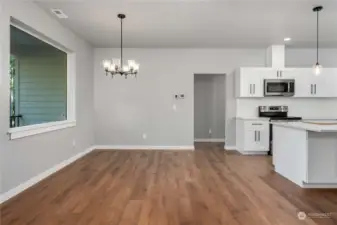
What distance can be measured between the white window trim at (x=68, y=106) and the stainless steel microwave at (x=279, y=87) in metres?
4.46

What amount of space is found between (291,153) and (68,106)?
4403mm

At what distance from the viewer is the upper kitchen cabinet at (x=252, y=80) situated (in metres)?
6.94

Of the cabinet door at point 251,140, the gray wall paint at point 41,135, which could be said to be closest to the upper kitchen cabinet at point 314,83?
the cabinet door at point 251,140

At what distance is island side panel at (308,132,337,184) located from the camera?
3.94 m

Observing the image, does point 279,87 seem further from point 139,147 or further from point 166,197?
point 166,197

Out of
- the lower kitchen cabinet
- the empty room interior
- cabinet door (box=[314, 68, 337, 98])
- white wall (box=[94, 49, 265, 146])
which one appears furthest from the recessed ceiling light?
cabinet door (box=[314, 68, 337, 98])

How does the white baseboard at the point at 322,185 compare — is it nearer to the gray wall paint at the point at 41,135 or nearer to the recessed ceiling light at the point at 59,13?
the gray wall paint at the point at 41,135

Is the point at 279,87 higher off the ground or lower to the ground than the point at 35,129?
higher

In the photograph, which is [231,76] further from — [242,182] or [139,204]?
[139,204]

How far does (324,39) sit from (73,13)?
5422 mm

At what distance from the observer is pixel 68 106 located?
605 cm

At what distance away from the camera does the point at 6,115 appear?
11.7 feet

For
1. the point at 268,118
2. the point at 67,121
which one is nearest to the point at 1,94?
the point at 67,121

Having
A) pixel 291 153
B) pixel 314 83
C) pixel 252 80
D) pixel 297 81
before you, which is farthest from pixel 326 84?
pixel 291 153
